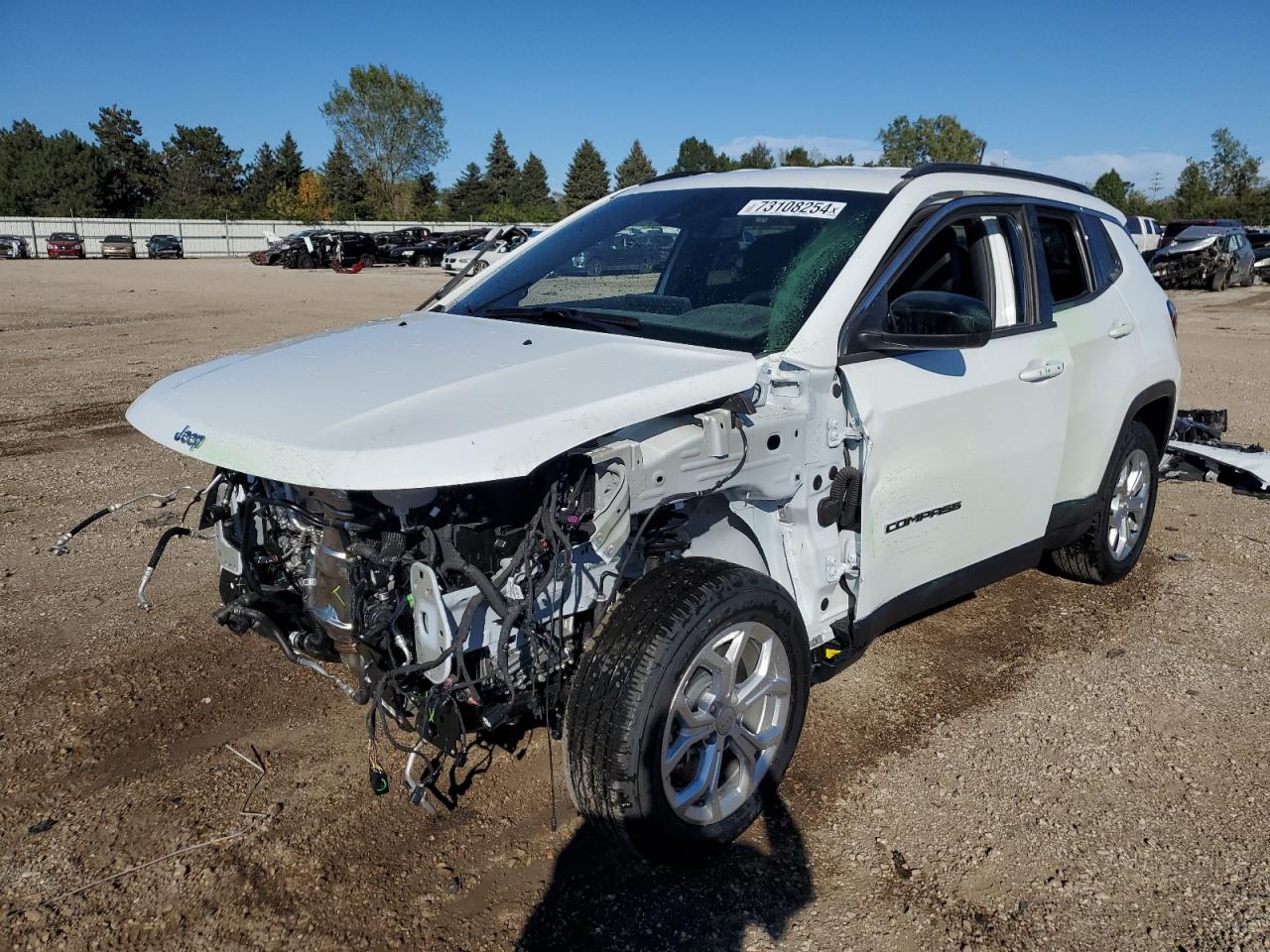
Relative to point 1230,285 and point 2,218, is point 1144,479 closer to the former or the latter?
point 1230,285

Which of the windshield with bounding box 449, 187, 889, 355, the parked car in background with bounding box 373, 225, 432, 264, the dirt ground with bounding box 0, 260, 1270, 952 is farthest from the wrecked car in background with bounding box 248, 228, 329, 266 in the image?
the windshield with bounding box 449, 187, 889, 355

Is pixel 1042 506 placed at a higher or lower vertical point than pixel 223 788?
higher

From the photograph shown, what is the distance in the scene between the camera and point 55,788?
10.3ft

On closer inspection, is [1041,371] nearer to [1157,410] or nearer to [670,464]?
[1157,410]

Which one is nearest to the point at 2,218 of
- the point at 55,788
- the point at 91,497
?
the point at 91,497

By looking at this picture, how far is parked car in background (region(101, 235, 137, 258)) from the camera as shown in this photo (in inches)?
1769

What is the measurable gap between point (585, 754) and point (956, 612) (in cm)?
274

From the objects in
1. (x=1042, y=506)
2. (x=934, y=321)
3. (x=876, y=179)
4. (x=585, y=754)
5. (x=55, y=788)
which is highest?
(x=876, y=179)

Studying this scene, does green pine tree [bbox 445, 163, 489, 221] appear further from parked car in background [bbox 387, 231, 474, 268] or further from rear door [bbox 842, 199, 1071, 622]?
rear door [bbox 842, 199, 1071, 622]

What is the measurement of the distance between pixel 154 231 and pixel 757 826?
5900cm

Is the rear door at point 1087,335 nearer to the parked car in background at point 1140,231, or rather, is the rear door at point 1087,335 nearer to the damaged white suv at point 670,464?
the damaged white suv at point 670,464

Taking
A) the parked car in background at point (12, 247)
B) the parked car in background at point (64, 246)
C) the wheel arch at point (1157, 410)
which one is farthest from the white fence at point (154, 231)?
the wheel arch at point (1157, 410)

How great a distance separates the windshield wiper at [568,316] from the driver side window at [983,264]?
1.18m

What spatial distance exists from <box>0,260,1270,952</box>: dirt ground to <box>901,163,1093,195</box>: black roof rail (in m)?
1.88
